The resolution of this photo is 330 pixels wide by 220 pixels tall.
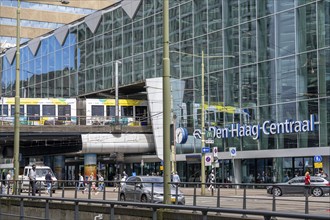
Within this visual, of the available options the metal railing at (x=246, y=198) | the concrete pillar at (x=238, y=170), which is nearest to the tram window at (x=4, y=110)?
the concrete pillar at (x=238, y=170)

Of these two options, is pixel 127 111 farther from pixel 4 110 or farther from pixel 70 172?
pixel 70 172

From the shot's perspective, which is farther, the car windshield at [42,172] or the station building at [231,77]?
the car windshield at [42,172]

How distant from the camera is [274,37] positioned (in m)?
53.7

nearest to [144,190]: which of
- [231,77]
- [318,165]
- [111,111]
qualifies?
[318,165]

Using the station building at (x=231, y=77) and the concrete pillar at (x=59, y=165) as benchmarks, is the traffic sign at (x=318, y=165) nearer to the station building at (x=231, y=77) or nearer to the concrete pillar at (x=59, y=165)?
the station building at (x=231, y=77)

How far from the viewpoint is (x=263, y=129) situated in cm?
5459

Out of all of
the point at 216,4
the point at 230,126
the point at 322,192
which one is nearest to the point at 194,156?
the point at 230,126

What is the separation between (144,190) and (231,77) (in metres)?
29.7

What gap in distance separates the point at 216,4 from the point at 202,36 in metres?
3.48

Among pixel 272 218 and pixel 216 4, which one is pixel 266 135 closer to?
pixel 216 4

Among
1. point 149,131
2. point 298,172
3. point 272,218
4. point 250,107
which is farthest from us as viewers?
point 149,131

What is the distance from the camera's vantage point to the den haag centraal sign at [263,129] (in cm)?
5075

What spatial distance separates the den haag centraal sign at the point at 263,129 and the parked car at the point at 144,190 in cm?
2186

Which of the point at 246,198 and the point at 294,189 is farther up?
the point at 294,189
